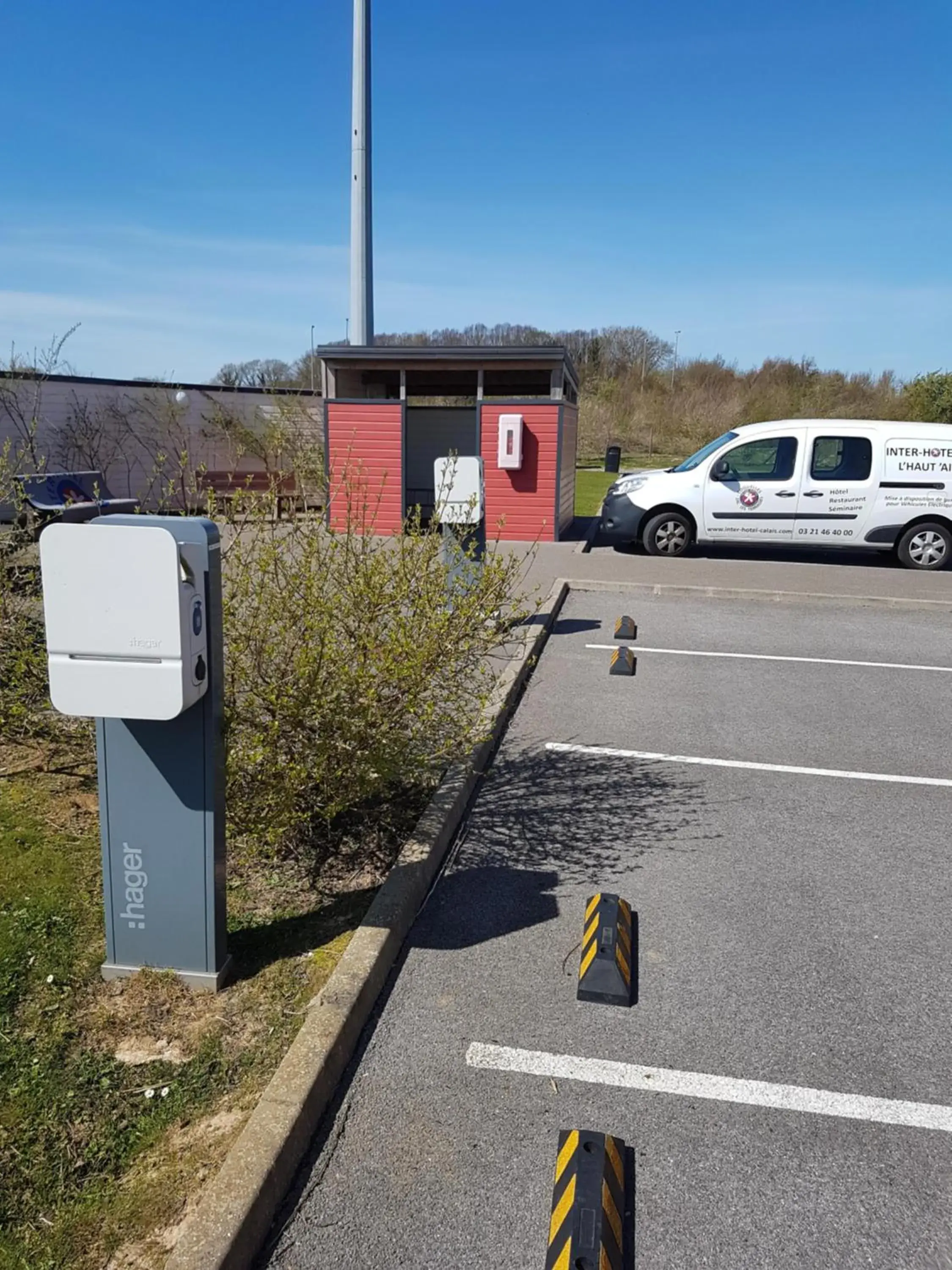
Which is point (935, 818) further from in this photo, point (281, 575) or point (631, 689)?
point (281, 575)

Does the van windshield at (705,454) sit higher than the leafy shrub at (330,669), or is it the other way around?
the van windshield at (705,454)

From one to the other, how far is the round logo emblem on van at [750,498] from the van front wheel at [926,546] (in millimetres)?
2077

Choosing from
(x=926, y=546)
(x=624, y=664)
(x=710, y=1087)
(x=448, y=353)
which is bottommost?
(x=710, y=1087)

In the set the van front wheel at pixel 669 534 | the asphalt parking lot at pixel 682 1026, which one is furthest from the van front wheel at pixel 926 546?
the asphalt parking lot at pixel 682 1026

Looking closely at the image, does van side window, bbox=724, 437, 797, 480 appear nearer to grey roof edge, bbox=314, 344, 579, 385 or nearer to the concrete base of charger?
grey roof edge, bbox=314, 344, 579, 385

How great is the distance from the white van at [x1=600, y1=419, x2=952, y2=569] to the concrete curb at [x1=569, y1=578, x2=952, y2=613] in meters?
2.28

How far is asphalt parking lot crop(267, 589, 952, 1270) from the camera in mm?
2221

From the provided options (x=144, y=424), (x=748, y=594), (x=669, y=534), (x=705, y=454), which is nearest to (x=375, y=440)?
(x=669, y=534)

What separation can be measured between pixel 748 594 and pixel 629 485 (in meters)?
3.27

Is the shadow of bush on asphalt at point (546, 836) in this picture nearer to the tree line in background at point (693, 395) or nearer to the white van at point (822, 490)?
the white van at point (822, 490)

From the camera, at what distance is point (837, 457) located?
1269 centimetres

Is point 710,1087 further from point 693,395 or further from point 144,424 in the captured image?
point 693,395

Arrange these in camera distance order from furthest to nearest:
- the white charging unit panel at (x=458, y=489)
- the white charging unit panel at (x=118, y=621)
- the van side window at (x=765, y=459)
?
the van side window at (x=765, y=459)
the white charging unit panel at (x=458, y=489)
the white charging unit panel at (x=118, y=621)

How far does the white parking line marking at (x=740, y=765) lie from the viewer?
5258 mm
